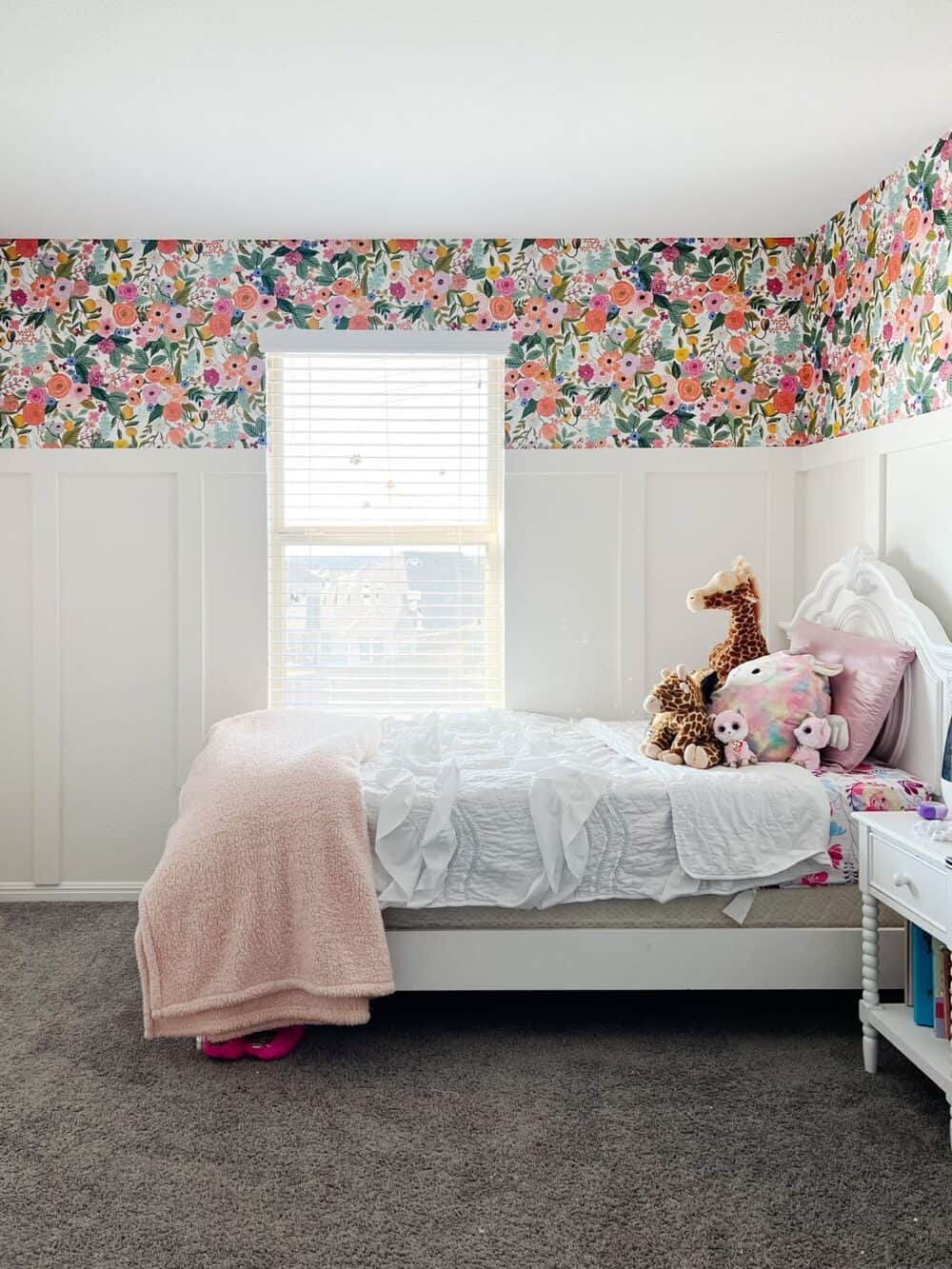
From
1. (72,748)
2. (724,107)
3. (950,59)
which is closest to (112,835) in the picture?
(72,748)

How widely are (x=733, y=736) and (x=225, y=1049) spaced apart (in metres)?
1.62

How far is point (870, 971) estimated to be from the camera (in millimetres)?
2504

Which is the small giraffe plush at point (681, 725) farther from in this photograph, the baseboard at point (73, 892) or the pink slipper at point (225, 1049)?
the baseboard at point (73, 892)

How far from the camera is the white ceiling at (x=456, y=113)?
2.36 meters

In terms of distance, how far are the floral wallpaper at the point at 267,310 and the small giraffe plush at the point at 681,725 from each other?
130cm

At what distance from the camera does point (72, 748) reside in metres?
4.01

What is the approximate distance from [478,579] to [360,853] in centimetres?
168

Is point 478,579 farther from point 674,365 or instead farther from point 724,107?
point 724,107

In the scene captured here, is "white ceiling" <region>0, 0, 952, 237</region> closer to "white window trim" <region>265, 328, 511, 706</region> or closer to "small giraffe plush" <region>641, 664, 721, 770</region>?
"white window trim" <region>265, 328, 511, 706</region>

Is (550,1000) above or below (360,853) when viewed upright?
below

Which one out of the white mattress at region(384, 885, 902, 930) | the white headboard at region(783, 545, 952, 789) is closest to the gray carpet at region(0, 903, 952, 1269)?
the white mattress at region(384, 885, 902, 930)

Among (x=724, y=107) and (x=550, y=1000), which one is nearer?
(x=724, y=107)

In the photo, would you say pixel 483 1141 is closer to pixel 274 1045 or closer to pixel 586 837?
pixel 274 1045

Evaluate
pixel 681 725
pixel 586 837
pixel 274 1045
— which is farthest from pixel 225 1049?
pixel 681 725
